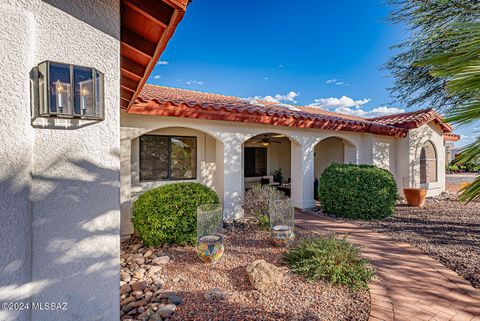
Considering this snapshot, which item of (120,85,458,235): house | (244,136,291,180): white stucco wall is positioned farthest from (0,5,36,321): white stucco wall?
(244,136,291,180): white stucco wall

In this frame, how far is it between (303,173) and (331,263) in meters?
6.04

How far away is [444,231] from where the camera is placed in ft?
24.9

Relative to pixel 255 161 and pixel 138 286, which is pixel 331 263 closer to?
pixel 138 286

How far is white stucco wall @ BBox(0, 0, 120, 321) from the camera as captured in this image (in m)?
2.10

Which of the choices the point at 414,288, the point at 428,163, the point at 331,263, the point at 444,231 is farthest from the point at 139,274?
the point at 428,163

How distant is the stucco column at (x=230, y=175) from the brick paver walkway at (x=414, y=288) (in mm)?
4030

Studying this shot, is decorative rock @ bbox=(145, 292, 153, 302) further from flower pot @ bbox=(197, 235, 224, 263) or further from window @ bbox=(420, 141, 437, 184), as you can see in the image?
window @ bbox=(420, 141, 437, 184)

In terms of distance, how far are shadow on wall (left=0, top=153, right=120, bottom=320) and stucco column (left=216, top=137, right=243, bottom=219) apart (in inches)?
239

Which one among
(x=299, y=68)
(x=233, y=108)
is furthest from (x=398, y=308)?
(x=299, y=68)

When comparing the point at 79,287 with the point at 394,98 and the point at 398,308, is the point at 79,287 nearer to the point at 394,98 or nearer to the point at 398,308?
the point at 398,308

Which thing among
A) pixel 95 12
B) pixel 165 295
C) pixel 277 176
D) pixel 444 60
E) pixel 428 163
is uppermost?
pixel 95 12

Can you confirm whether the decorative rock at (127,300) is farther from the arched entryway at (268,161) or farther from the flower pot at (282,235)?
the arched entryway at (268,161)

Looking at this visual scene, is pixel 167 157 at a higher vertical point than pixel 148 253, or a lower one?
higher

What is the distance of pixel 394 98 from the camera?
37.7 ft
